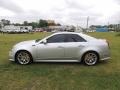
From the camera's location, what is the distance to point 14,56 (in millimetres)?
10875

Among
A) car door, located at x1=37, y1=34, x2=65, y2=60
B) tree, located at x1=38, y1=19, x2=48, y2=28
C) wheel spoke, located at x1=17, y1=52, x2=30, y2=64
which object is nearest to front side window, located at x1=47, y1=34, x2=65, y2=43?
car door, located at x1=37, y1=34, x2=65, y2=60

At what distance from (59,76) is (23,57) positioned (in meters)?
2.79

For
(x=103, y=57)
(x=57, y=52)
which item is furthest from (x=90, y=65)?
(x=57, y=52)

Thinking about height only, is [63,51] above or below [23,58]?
above

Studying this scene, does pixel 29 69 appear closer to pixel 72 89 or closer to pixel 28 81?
pixel 28 81

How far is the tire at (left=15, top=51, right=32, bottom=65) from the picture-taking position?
10797 millimetres

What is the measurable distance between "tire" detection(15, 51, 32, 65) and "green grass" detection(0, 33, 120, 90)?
248 mm

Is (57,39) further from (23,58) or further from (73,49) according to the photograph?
(23,58)

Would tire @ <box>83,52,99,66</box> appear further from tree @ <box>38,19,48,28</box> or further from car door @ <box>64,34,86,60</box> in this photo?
tree @ <box>38,19,48,28</box>

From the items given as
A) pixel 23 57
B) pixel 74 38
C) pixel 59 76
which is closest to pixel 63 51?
pixel 74 38

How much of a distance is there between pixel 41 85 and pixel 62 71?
204 cm

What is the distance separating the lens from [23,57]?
1083cm

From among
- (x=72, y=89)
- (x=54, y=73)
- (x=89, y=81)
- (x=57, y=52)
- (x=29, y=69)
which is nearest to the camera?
(x=72, y=89)

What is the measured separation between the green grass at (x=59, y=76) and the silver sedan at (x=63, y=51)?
0.29 metres
